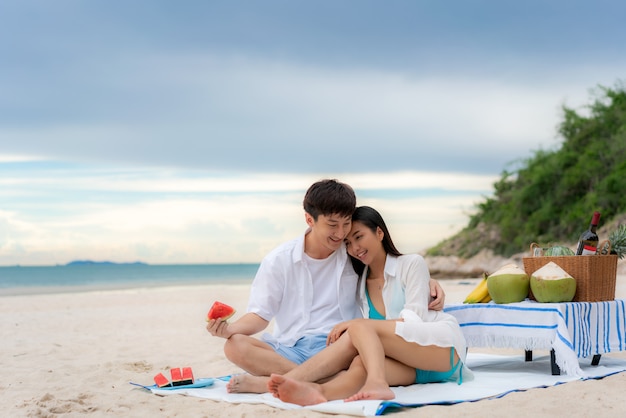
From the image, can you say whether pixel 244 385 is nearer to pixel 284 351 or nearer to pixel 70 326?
pixel 284 351

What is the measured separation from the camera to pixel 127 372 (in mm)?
6148

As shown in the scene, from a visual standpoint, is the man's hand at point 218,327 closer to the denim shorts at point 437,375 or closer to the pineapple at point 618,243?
the denim shorts at point 437,375

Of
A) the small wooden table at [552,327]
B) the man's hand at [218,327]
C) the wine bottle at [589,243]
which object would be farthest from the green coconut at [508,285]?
the man's hand at [218,327]

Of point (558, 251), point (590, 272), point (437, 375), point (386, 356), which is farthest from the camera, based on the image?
point (558, 251)

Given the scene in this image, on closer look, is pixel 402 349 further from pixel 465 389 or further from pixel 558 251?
pixel 558 251

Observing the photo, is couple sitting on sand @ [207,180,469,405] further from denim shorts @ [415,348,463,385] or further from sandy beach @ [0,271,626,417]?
sandy beach @ [0,271,626,417]

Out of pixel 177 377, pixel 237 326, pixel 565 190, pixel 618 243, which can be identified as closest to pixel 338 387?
pixel 237 326

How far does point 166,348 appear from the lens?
816cm

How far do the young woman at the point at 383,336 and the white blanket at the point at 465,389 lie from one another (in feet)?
0.33

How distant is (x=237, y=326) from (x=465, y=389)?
1509 mm

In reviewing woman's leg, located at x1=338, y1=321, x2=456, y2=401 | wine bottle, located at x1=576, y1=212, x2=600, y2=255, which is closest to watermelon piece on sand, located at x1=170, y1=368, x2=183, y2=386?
woman's leg, located at x1=338, y1=321, x2=456, y2=401

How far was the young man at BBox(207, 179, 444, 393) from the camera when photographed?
4.55m

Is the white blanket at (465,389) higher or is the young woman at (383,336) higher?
the young woman at (383,336)

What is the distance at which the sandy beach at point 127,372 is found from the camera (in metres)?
4.21
